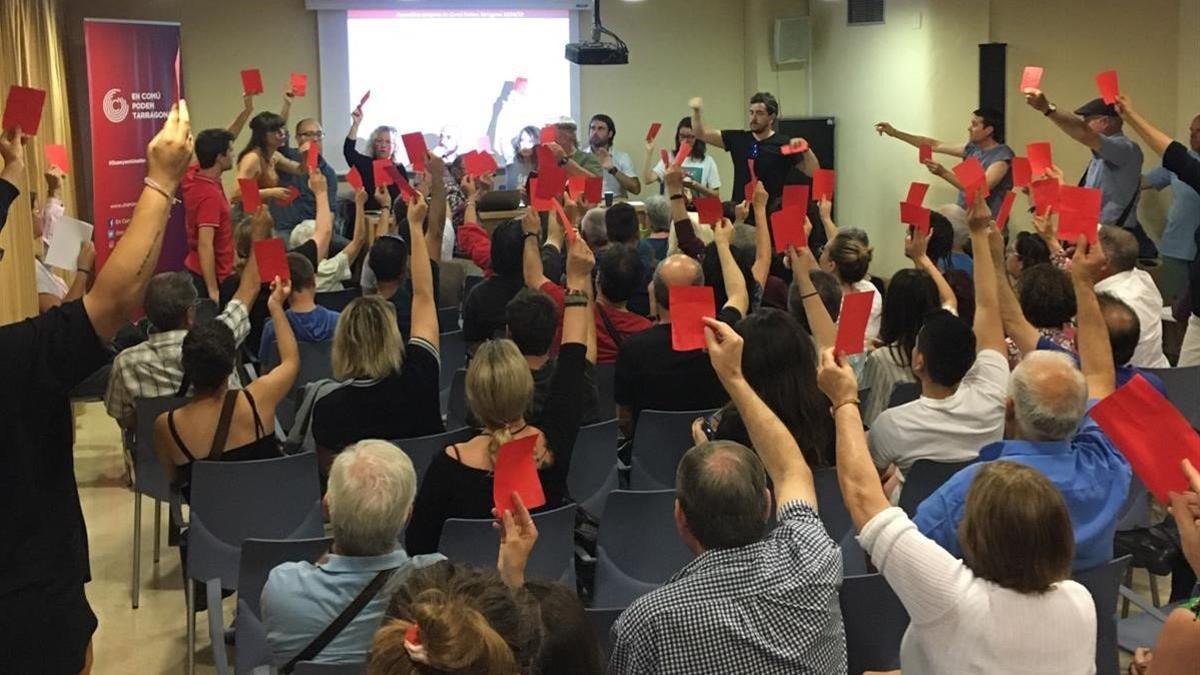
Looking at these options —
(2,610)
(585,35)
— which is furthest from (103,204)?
(2,610)

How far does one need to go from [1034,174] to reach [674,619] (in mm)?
4299

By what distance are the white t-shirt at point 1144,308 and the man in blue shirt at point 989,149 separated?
10.1 ft

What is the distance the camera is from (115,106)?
1047cm

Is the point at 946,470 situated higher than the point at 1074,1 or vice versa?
the point at 1074,1

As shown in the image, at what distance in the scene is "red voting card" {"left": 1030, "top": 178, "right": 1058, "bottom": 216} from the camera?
17.5 ft

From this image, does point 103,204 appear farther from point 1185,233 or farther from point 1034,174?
point 1185,233

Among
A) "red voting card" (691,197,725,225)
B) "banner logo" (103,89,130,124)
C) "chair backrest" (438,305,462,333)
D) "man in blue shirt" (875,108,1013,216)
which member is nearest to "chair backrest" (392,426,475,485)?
"red voting card" (691,197,725,225)

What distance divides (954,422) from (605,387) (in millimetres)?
2012

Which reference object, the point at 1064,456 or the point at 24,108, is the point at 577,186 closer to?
the point at 24,108

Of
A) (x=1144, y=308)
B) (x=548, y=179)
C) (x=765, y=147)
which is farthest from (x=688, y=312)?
(x=765, y=147)

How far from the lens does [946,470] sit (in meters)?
3.89

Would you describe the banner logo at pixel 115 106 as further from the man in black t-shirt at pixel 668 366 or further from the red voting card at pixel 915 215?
the red voting card at pixel 915 215

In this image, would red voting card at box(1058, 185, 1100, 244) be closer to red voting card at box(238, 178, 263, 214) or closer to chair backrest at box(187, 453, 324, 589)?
chair backrest at box(187, 453, 324, 589)

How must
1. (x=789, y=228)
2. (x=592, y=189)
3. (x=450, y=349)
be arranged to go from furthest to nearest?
(x=592, y=189) < (x=450, y=349) < (x=789, y=228)
